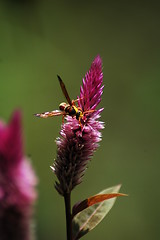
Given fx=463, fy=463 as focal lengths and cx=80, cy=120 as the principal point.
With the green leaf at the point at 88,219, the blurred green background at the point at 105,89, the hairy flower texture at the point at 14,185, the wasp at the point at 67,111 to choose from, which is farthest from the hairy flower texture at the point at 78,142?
→ the blurred green background at the point at 105,89

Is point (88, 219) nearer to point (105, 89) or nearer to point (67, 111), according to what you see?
point (67, 111)

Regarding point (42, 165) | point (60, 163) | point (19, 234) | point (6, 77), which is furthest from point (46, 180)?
point (19, 234)

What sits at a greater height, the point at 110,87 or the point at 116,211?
the point at 110,87

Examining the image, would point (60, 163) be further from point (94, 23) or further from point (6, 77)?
point (94, 23)

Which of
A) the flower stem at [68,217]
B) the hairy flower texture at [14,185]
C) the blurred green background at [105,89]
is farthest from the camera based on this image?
the blurred green background at [105,89]

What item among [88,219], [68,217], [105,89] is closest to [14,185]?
[68,217]

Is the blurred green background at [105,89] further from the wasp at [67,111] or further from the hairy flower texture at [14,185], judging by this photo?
the hairy flower texture at [14,185]
